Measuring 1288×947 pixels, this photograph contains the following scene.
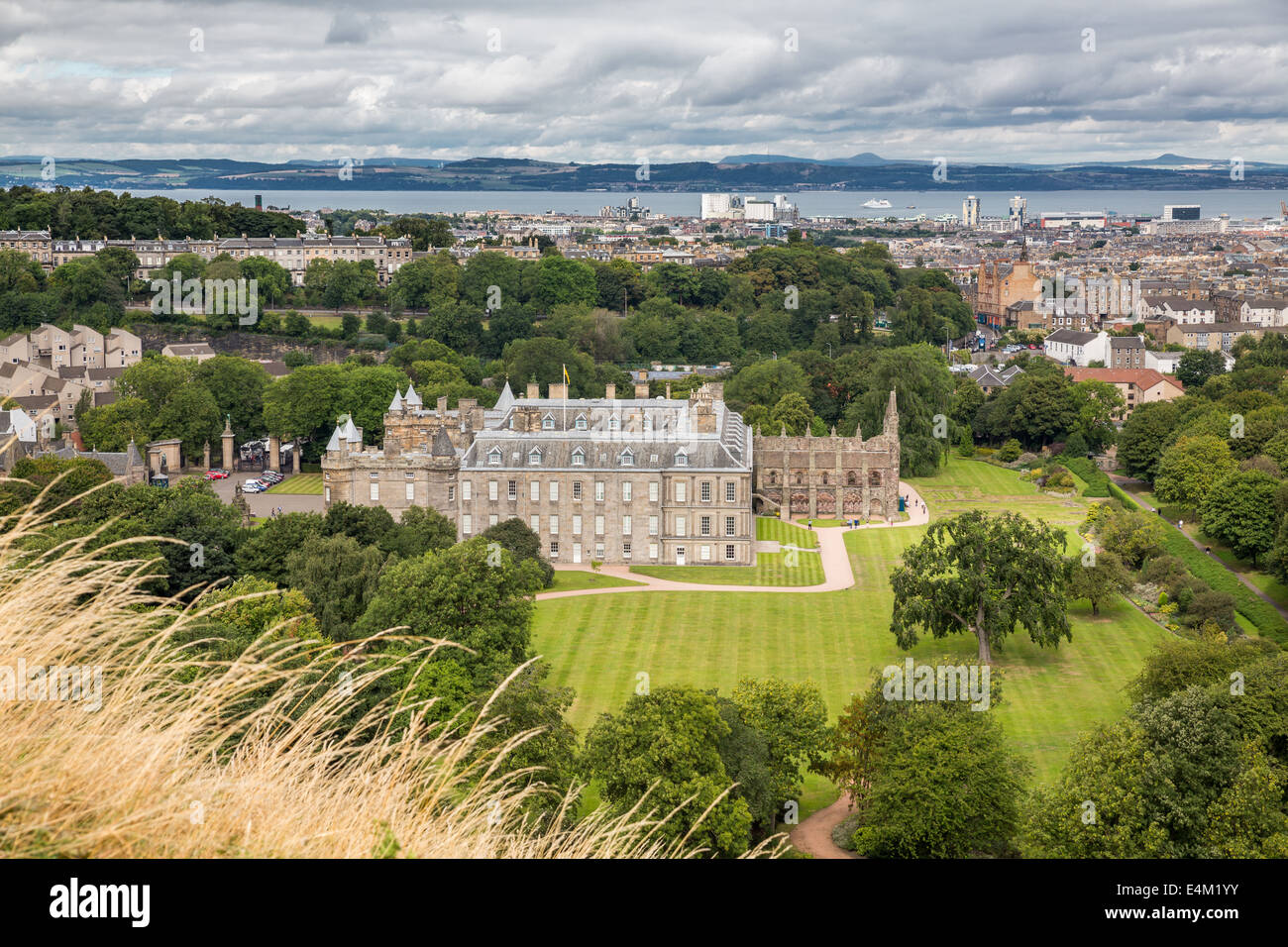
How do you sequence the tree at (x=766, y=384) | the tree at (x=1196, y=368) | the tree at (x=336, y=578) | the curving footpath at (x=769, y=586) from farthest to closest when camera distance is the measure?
the tree at (x=1196, y=368)
the tree at (x=766, y=384)
the curving footpath at (x=769, y=586)
the tree at (x=336, y=578)

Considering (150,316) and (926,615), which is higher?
(150,316)

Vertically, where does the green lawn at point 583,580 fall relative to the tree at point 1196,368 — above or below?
below

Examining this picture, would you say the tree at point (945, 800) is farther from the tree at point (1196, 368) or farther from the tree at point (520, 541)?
the tree at point (1196, 368)

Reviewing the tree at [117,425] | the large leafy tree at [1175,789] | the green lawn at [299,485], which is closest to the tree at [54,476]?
the green lawn at [299,485]

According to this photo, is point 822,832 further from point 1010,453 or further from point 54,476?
point 1010,453

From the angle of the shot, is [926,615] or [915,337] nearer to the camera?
[926,615]

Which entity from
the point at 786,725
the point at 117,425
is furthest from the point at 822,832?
the point at 117,425

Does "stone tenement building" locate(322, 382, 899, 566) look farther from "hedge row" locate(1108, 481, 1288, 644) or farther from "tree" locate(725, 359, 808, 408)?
"tree" locate(725, 359, 808, 408)
